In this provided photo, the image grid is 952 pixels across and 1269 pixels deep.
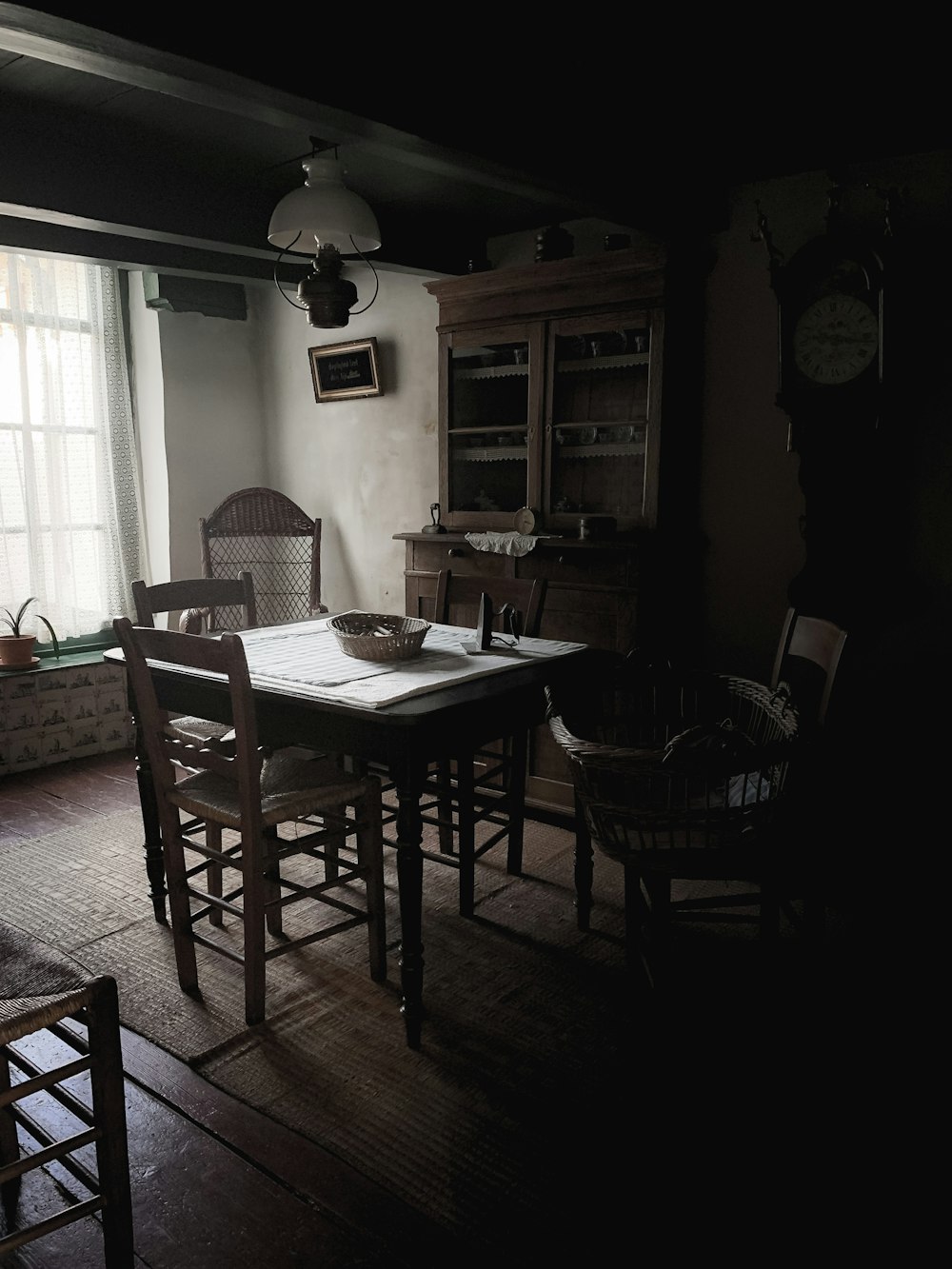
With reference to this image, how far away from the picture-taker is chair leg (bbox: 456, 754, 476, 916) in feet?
8.81

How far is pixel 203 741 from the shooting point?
7.36 ft

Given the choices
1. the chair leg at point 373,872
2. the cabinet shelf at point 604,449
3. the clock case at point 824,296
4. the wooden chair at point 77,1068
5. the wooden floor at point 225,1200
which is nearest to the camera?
the wooden chair at point 77,1068

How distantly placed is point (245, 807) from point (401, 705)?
0.43 metres

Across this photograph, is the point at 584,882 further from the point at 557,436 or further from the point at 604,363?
the point at 604,363

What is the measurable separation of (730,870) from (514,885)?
121 cm

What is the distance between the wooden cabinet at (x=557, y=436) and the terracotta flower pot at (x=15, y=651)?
1811 mm

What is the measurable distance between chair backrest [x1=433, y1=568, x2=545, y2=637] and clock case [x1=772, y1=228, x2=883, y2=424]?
1014 mm

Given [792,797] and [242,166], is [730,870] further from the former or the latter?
[242,166]

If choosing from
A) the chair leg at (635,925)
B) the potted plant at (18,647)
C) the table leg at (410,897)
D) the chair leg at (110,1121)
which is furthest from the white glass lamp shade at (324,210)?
the potted plant at (18,647)

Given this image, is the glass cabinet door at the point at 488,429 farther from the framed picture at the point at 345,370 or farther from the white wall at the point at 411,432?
the framed picture at the point at 345,370

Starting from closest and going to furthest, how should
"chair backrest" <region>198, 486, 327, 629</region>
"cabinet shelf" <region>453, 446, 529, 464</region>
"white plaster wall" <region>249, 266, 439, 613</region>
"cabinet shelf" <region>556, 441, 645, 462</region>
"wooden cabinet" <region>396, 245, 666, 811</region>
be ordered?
"wooden cabinet" <region>396, 245, 666, 811</region>, "cabinet shelf" <region>556, 441, 645, 462</region>, "cabinet shelf" <region>453, 446, 529, 464</region>, "white plaster wall" <region>249, 266, 439, 613</region>, "chair backrest" <region>198, 486, 327, 629</region>

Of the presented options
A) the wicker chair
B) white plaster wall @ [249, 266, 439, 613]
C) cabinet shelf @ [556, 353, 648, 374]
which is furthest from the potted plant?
the wicker chair

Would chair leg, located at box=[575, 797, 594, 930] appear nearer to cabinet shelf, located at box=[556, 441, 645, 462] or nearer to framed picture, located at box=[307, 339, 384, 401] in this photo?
cabinet shelf, located at box=[556, 441, 645, 462]

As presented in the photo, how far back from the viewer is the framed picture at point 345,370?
446cm
